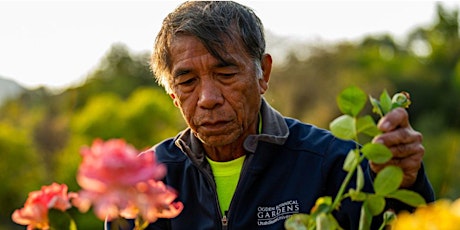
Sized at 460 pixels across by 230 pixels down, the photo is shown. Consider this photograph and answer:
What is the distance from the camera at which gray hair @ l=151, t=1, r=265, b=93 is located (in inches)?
67.5

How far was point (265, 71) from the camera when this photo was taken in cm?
196

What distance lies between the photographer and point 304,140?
1903 millimetres

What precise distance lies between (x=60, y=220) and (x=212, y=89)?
2.88ft

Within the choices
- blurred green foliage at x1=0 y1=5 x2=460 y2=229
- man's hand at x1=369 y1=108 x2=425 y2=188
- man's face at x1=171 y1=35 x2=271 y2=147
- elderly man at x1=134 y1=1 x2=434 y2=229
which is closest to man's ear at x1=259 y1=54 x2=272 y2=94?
elderly man at x1=134 y1=1 x2=434 y2=229

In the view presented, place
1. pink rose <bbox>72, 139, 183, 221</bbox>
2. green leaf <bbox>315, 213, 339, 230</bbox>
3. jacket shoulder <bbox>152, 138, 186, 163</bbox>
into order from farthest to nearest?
jacket shoulder <bbox>152, 138, 186, 163</bbox> < green leaf <bbox>315, 213, 339, 230</bbox> < pink rose <bbox>72, 139, 183, 221</bbox>

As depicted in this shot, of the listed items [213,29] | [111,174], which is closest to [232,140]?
[213,29]

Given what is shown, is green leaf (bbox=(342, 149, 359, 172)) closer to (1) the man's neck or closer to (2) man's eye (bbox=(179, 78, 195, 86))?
(2) man's eye (bbox=(179, 78, 195, 86))

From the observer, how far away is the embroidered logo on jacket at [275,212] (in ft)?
5.78

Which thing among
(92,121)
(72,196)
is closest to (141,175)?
(72,196)

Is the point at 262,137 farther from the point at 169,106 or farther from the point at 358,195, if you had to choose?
the point at 169,106

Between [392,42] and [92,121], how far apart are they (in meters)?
18.0

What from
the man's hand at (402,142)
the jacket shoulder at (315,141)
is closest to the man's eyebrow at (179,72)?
the jacket shoulder at (315,141)

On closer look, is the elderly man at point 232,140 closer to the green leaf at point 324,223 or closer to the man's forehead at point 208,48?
the man's forehead at point 208,48

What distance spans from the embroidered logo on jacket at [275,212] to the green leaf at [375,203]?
0.91 meters
